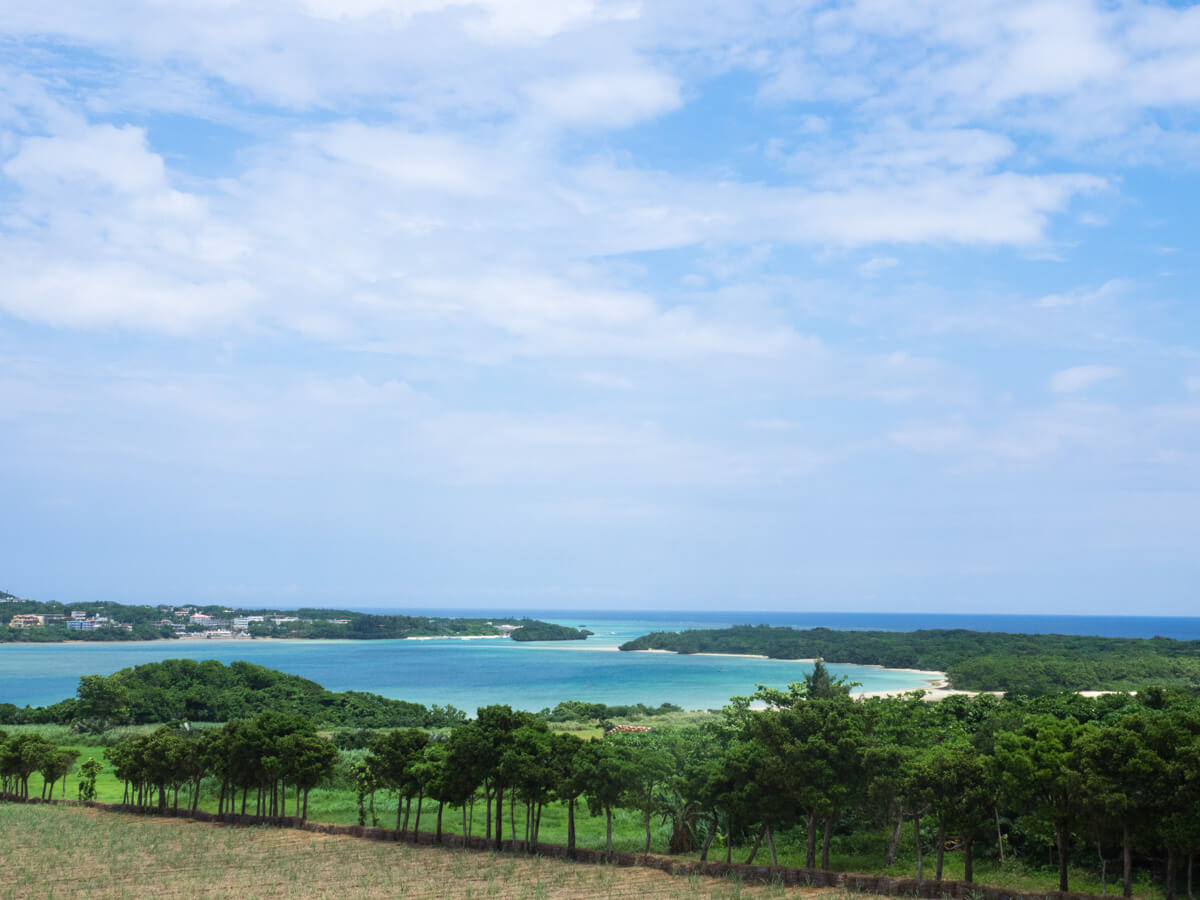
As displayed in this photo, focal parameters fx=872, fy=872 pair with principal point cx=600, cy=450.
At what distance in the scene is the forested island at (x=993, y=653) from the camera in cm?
7681

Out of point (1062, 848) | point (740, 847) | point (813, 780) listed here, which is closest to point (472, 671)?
point (740, 847)

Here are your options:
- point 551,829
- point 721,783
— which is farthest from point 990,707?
point 551,829

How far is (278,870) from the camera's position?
22.0 metres

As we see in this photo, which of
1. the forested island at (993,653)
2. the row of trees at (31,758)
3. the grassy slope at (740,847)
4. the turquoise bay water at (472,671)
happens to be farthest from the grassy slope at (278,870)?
the turquoise bay water at (472,671)

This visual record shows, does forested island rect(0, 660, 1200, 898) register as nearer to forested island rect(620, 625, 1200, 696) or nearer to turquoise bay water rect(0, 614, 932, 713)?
forested island rect(620, 625, 1200, 696)

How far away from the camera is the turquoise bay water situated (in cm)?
8356

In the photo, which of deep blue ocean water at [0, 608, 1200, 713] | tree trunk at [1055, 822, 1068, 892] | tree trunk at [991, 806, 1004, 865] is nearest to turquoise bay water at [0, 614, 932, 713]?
deep blue ocean water at [0, 608, 1200, 713]

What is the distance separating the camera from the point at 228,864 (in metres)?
22.7

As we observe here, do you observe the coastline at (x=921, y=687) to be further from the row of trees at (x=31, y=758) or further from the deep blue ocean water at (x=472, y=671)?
the row of trees at (x=31, y=758)

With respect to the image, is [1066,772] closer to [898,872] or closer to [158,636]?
[898,872]

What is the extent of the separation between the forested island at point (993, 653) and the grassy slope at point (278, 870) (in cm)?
4415

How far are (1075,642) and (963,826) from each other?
340 ft

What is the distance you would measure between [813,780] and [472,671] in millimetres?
97071

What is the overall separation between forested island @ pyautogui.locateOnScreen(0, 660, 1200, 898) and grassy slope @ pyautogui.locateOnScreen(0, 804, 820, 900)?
1.88 m
